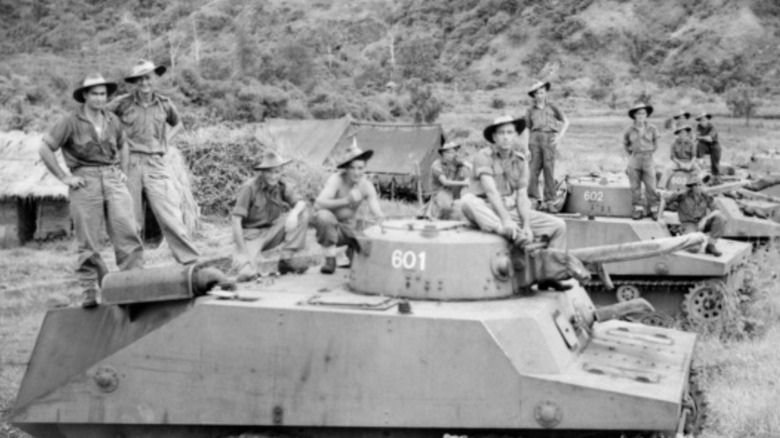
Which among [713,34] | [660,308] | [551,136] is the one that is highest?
[713,34]

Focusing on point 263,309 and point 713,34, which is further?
point 713,34

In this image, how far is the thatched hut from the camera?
1934 centimetres

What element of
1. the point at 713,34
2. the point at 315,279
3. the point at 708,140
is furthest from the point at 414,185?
the point at 713,34

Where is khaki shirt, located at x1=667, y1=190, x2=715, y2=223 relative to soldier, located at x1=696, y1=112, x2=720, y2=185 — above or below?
below

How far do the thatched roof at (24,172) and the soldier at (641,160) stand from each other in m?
10.0

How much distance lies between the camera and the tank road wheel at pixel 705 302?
41.7ft

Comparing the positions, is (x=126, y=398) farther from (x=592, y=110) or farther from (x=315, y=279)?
(x=592, y=110)

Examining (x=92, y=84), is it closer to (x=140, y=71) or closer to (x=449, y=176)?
(x=140, y=71)

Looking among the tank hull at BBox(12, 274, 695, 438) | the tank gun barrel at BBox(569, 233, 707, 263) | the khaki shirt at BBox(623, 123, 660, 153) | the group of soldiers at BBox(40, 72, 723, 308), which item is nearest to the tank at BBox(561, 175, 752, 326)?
the khaki shirt at BBox(623, 123, 660, 153)

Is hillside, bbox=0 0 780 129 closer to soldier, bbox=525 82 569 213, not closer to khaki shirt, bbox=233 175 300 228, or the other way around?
soldier, bbox=525 82 569 213

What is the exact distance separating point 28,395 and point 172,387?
1.27 metres

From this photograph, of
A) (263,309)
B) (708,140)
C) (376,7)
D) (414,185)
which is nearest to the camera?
(263,309)

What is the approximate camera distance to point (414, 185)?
82.2 ft

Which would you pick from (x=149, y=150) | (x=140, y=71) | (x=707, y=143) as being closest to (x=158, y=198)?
(x=149, y=150)
